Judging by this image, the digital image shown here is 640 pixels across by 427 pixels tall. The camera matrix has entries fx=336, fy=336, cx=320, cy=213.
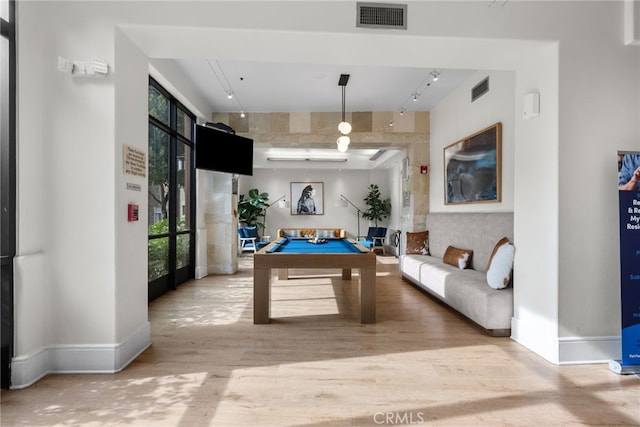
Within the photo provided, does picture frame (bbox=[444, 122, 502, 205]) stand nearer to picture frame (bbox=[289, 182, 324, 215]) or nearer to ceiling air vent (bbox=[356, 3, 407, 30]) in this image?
ceiling air vent (bbox=[356, 3, 407, 30])

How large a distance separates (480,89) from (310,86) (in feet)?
8.04

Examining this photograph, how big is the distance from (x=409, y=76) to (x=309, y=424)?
14.7 ft

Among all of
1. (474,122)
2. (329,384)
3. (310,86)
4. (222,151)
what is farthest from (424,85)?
(329,384)

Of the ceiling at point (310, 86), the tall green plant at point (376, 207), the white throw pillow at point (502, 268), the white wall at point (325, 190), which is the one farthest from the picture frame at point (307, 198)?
the white throw pillow at point (502, 268)

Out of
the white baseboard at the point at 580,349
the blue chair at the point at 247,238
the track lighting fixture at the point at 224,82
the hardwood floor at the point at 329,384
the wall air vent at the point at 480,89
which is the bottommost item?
the hardwood floor at the point at 329,384

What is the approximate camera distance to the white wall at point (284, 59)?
2.52 metres

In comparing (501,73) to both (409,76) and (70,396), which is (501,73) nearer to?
(409,76)

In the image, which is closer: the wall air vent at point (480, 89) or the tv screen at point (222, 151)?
the wall air vent at point (480, 89)

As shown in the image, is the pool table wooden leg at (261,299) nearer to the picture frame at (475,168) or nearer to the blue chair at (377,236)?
the picture frame at (475,168)

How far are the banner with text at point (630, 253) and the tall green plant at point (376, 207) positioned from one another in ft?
28.2

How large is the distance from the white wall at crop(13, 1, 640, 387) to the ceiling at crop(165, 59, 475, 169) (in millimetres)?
1467

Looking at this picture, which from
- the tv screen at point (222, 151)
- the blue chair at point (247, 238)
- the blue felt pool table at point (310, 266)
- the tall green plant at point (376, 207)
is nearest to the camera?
the blue felt pool table at point (310, 266)

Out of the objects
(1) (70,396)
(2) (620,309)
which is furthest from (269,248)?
(2) (620,309)

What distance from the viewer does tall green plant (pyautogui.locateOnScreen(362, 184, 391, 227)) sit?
443 inches
